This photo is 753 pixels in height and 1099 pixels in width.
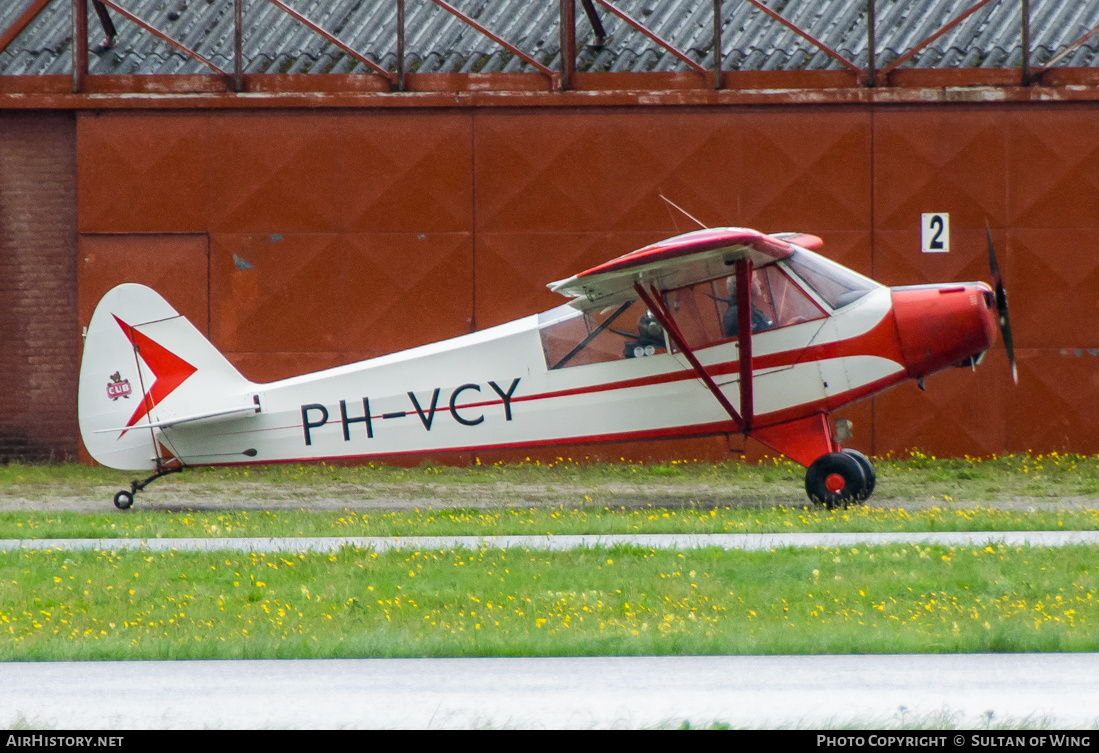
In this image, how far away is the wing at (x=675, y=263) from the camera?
35.6 ft

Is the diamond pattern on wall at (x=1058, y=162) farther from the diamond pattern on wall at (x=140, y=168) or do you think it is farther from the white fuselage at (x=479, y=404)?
the diamond pattern on wall at (x=140, y=168)

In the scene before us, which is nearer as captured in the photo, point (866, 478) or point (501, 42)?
point (866, 478)

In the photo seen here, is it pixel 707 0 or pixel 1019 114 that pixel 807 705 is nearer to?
pixel 1019 114

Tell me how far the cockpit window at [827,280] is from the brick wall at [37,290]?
10391mm

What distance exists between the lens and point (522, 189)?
16625 millimetres

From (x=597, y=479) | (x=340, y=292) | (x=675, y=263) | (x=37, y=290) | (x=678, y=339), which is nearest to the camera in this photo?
(x=675, y=263)

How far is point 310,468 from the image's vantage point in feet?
53.5

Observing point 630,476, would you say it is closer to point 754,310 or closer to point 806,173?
point 754,310

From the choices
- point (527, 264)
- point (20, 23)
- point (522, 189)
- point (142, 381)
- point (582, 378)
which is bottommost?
point (582, 378)

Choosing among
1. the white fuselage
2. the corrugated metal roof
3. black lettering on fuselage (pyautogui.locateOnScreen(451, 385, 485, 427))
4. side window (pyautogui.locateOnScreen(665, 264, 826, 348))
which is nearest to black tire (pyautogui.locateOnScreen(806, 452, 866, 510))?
the white fuselage

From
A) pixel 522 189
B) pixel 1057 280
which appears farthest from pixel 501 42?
pixel 1057 280

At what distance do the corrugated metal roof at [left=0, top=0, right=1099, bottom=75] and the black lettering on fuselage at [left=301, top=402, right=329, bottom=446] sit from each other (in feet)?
23.2

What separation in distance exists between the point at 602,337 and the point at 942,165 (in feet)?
21.9

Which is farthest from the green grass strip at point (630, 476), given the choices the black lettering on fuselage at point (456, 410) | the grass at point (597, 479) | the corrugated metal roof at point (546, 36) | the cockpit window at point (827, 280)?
the corrugated metal roof at point (546, 36)
